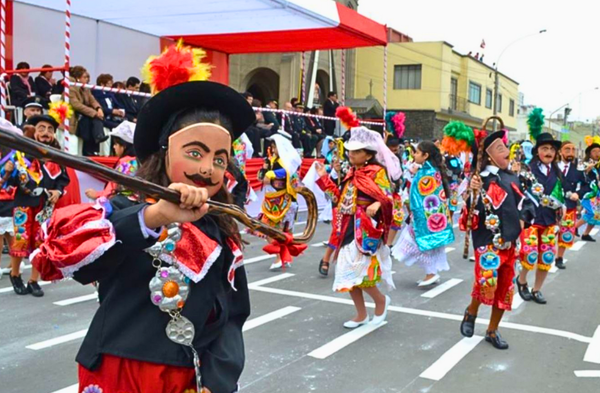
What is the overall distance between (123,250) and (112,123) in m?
8.77

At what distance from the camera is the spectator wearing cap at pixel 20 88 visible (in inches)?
396

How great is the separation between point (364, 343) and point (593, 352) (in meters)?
1.93

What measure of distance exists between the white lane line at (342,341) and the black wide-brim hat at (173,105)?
313cm

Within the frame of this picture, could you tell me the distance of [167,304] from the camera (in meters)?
2.10

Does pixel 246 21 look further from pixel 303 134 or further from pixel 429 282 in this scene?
pixel 429 282

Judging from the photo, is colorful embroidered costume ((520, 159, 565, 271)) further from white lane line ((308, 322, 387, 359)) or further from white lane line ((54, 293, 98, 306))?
white lane line ((54, 293, 98, 306))

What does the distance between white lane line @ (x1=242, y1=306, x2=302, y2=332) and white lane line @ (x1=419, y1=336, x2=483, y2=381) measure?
5.58 feet

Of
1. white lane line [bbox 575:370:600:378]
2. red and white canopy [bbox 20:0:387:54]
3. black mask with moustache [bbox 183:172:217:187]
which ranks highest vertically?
red and white canopy [bbox 20:0:387:54]

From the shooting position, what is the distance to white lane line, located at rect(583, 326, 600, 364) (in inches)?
204

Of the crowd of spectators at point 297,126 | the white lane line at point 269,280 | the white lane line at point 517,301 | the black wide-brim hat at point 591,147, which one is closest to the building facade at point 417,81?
the crowd of spectators at point 297,126

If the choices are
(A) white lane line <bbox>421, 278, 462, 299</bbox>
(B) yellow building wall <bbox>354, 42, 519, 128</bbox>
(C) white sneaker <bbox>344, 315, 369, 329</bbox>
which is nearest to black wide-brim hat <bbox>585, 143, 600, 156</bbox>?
(A) white lane line <bbox>421, 278, 462, 299</bbox>

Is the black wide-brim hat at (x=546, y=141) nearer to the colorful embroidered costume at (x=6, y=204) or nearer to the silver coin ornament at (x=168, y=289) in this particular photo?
the colorful embroidered costume at (x=6, y=204)

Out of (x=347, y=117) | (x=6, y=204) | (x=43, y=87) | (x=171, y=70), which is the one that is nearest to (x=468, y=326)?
(x=347, y=117)

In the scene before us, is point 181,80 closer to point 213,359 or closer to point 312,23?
point 213,359
